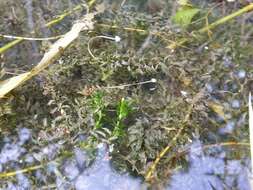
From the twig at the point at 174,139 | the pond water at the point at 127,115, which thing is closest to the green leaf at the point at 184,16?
the pond water at the point at 127,115

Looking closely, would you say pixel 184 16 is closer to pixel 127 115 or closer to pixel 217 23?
pixel 217 23

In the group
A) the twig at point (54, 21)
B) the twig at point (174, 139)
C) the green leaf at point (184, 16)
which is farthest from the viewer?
the green leaf at point (184, 16)

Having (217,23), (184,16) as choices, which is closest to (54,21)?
(184,16)

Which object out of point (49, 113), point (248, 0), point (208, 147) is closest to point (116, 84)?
point (49, 113)

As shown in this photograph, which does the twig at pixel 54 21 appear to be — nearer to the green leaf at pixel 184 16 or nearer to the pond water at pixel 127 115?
the pond water at pixel 127 115

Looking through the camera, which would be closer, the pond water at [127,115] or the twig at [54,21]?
the pond water at [127,115]

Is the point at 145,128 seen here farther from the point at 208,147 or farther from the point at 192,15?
the point at 192,15
